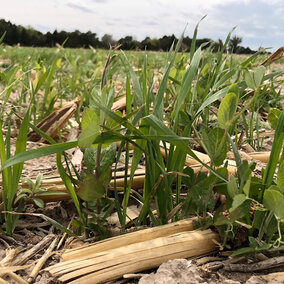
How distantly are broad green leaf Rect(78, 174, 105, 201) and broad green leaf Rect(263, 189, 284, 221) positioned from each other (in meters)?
0.37

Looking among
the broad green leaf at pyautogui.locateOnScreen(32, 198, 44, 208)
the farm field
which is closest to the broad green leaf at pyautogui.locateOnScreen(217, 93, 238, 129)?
the farm field

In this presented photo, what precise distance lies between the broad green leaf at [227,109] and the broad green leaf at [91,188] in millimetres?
314

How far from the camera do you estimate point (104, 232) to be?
100cm

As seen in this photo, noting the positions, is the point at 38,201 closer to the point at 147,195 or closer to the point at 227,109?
the point at 147,195

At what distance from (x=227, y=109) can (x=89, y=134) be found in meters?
0.30

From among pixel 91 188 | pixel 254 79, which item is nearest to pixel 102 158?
pixel 91 188

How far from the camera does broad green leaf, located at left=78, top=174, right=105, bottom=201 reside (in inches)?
35.3

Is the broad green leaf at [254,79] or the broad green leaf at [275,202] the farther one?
the broad green leaf at [254,79]

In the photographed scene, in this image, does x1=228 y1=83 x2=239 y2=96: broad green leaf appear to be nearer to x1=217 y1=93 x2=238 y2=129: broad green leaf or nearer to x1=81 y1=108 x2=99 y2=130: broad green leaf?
x1=217 y1=93 x2=238 y2=129: broad green leaf

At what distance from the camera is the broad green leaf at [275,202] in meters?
0.77

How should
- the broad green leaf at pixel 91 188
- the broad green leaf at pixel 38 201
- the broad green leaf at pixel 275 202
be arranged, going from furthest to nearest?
1. the broad green leaf at pixel 38 201
2. the broad green leaf at pixel 91 188
3. the broad green leaf at pixel 275 202

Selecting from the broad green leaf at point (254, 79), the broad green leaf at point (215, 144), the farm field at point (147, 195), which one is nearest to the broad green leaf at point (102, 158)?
the farm field at point (147, 195)

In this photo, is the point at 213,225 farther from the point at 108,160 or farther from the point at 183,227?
the point at 108,160

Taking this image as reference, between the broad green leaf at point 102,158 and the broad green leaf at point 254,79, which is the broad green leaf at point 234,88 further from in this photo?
the broad green leaf at point 102,158
